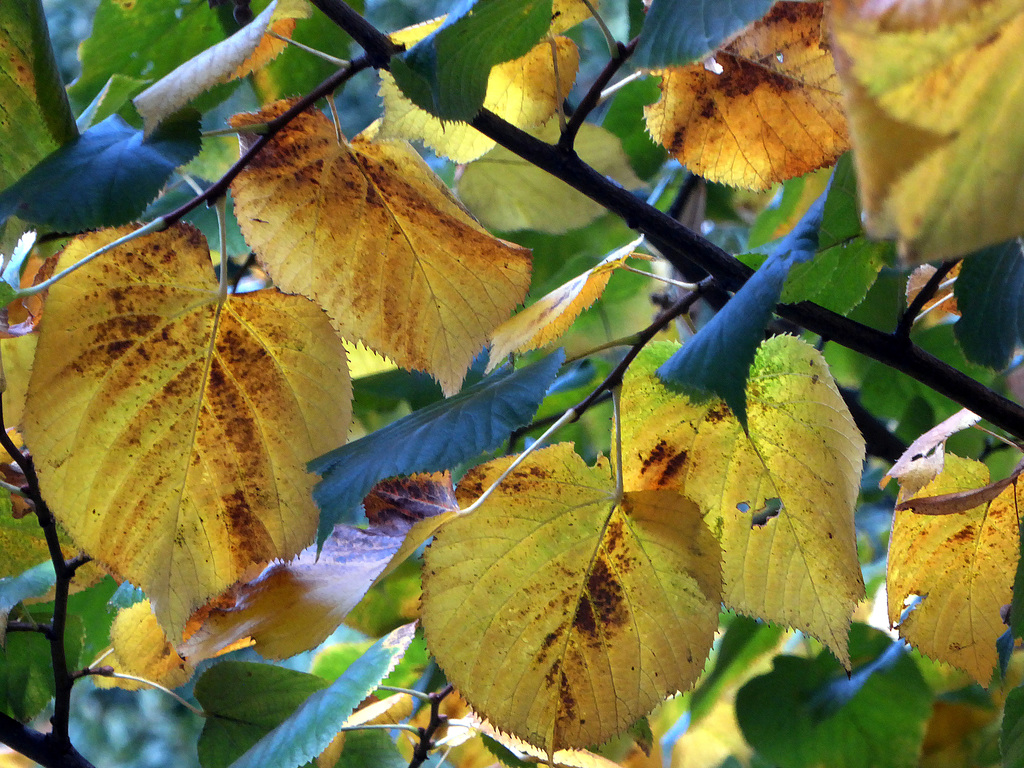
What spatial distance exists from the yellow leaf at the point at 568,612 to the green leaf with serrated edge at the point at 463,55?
105mm

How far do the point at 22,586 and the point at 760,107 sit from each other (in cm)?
34

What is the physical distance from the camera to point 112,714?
190 cm

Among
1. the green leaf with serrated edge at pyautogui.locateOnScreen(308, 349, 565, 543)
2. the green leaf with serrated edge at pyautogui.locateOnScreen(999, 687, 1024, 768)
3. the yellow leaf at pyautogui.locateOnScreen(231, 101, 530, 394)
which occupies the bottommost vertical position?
the green leaf with serrated edge at pyautogui.locateOnScreen(999, 687, 1024, 768)

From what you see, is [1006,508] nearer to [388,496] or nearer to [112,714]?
[388,496]

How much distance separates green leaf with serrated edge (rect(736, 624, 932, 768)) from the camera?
0.45m

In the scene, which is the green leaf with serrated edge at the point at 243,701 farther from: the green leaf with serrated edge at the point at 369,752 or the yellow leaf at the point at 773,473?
the yellow leaf at the point at 773,473

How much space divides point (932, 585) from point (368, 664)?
8.4 inches

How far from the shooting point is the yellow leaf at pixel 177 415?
24 centimetres

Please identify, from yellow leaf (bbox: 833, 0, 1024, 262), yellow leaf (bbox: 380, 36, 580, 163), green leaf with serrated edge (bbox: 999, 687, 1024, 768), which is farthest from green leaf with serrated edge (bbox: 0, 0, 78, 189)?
green leaf with serrated edge (bbox: 999, 687, 1024, 768)

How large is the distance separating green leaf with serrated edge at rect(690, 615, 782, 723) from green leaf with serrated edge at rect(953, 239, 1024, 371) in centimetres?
22

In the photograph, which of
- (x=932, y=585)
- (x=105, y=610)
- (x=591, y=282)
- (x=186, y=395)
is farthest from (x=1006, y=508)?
(x=105, y=610)

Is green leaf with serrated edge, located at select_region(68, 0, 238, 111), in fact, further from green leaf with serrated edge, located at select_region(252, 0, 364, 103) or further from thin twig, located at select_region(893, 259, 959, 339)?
thin twig, located at select_region(893, 259, 959, 339)

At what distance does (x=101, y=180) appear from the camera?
0.73 feet

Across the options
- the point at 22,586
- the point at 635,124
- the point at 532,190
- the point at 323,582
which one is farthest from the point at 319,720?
the point at 635,124
